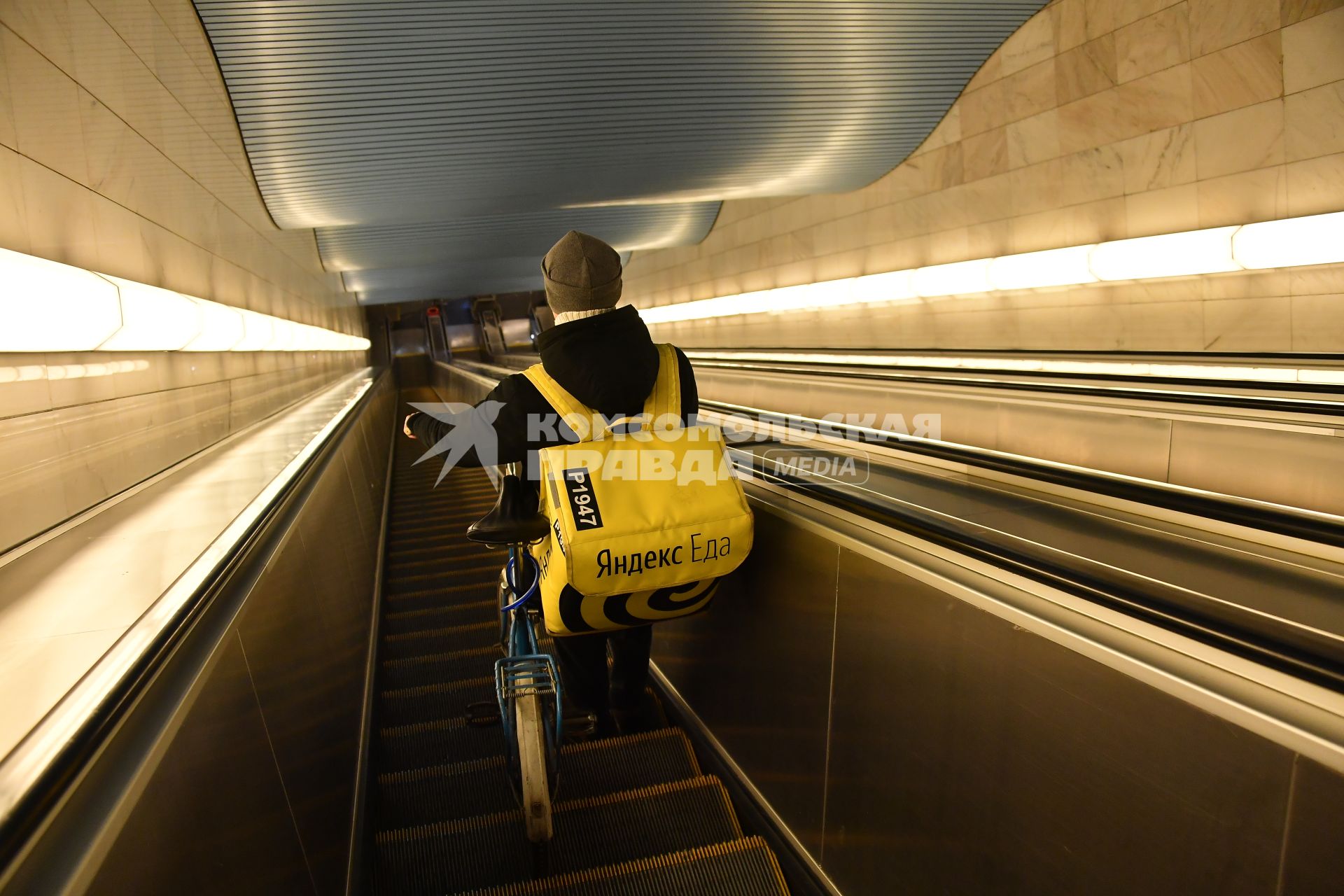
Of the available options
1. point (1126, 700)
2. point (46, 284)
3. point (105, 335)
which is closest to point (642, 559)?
point (1126, 700)

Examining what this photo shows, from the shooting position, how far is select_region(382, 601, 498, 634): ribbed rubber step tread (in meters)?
5.06

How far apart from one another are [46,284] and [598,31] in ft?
18.3

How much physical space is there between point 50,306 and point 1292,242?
725cm

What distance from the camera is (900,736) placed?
78.5 inches

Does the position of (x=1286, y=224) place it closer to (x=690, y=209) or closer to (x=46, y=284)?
(x=46, y=284)

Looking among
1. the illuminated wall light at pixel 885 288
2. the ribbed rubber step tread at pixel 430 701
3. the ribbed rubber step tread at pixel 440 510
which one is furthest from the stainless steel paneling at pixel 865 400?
the ribbed rubber step tread at pixel 430 701

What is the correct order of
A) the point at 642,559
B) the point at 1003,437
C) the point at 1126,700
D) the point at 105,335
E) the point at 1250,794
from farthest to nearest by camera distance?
the point at 1003,437 < the point at 105,335 < the point at 642,559 < the point at 1126,700 < the point at 1250,794

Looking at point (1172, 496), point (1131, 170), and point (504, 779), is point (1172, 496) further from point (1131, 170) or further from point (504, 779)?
point (1131, 170)

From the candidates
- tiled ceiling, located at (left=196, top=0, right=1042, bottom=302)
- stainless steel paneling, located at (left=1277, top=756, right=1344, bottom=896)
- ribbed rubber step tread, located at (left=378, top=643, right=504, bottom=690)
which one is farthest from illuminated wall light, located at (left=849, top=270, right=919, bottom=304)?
stainless steel paneling, located at (left=1277, top=756, right=1344, bottom=896)

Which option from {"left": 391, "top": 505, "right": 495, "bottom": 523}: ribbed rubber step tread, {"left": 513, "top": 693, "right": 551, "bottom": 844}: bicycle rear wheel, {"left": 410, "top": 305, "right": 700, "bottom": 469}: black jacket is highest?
{"left": 410, "top": 305, "right": 700, "bottom": 469}: black jacket

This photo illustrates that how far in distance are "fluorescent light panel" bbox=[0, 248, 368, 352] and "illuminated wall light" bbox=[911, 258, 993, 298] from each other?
7.30 meters

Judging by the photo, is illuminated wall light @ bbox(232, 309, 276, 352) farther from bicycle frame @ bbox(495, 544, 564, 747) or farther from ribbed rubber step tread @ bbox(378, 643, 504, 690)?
bicycle frame @ bbox(495, 544, 564, 747)

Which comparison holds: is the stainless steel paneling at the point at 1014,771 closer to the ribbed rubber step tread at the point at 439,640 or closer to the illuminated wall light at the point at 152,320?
the ribbed rubber step tread at the point at 439,640

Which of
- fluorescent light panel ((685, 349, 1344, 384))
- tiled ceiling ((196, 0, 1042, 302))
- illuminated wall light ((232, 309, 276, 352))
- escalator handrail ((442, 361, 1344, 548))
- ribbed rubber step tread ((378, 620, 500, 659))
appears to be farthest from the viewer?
tiled ceiling ((196, 0, 1042, 302))
